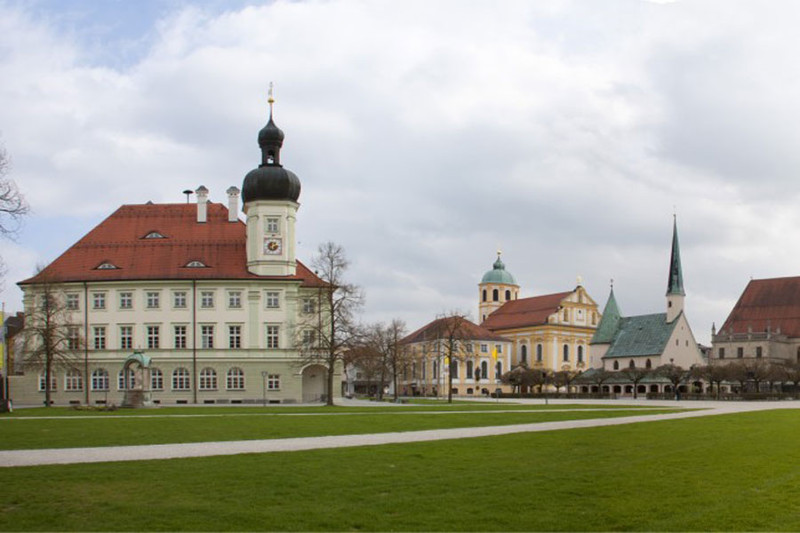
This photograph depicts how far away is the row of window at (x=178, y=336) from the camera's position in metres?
65.8

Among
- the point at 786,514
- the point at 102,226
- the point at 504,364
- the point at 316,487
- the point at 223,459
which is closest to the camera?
the point at 786,514

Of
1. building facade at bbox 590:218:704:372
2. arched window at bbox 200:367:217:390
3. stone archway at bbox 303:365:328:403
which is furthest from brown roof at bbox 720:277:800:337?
arched window at bbox 200:367:217:390

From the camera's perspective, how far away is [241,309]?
66062 millimetres

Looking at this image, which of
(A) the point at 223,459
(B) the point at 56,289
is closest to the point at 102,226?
(B) the point at 56,289

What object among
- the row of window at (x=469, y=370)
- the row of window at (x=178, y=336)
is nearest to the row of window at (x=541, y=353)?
the row of window at (x=469, y=370)

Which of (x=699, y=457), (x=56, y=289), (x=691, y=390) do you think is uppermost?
(x=56, y=289)

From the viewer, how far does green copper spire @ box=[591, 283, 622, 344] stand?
383ft

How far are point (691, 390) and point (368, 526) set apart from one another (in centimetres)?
8930

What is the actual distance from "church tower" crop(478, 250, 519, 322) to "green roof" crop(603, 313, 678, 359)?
2809 centimetres

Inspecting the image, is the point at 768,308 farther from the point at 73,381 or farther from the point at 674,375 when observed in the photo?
the point at 73,381

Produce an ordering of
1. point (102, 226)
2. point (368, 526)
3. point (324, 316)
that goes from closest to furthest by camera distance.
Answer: point (368, 526) → point (324, 316) → point (102, 226)

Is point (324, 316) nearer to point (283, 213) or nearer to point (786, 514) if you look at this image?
point (283, 213)

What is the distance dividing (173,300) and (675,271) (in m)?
71.1

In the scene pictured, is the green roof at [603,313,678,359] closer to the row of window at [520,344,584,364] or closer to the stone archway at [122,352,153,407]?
the row of window at [520,344,584,364]
